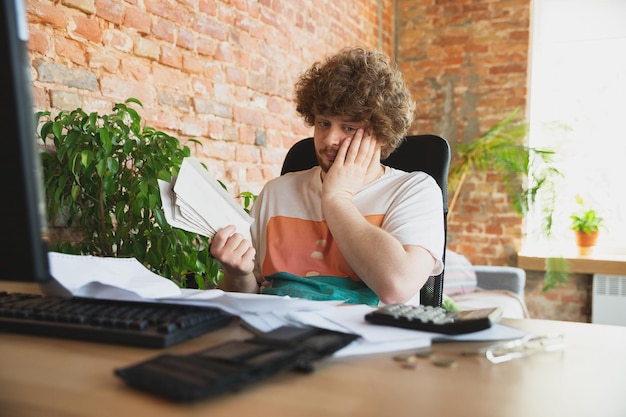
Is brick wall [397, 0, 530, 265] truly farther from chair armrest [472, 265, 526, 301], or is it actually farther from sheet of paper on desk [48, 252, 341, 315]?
sheet of paper on desk [48, 252, 341, 315]

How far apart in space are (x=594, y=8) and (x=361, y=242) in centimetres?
389

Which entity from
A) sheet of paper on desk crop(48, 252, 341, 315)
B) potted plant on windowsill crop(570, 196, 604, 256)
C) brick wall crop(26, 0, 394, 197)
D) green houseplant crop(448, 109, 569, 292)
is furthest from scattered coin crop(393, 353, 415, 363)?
potted plant on windowsill crop(570, 196, 604, 256)

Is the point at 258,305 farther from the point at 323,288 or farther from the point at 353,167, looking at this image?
the point at 353,167

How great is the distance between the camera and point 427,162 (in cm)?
177

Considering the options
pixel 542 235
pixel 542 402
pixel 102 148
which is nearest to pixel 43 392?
pixel 542 402

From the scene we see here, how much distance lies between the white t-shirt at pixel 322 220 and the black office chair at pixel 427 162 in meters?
0.08

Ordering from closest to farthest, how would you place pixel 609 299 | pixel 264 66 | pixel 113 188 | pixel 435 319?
pixel 435 319
pixel 113 188
pixel 264 66
pixel 609 299

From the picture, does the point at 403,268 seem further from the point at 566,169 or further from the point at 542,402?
the point at 566,169

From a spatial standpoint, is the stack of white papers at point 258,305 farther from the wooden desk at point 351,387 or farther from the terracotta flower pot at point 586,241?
the terracotta flower pot at point 586,241

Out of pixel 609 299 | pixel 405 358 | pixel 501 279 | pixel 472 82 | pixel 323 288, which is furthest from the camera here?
pixel 472 82

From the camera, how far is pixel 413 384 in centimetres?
61

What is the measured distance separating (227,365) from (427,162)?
1.28 metres

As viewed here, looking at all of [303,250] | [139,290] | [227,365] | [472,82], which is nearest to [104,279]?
[139,290]

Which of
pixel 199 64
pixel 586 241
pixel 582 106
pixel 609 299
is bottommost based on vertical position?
pixel 609 299
